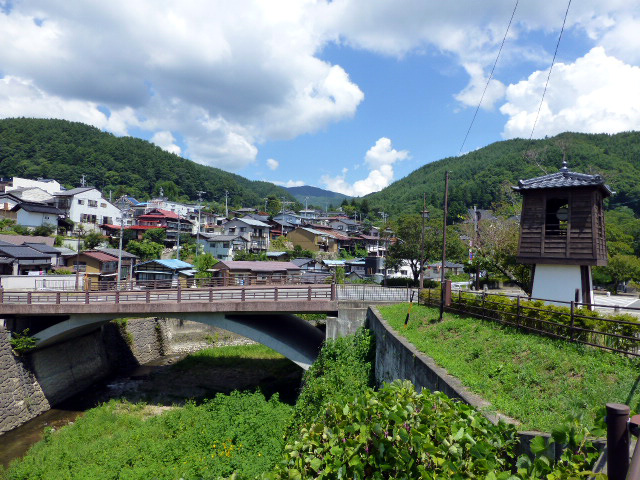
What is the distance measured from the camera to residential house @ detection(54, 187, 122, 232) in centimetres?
5675

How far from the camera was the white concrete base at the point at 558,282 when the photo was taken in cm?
1266

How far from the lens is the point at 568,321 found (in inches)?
373

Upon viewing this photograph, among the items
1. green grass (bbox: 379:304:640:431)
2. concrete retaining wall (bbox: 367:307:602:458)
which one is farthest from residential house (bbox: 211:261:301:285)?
green grass (bbox: 379:304:640:431)

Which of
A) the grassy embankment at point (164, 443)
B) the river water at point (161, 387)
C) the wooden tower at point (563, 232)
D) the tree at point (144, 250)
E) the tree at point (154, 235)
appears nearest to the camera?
the grassy embankment at point (164, 443)

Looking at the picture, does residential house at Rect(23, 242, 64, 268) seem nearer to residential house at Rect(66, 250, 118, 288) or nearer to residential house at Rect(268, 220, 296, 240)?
residential house at Rect(66, 250, 118, 288)

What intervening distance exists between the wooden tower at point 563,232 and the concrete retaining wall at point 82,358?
75.8ft

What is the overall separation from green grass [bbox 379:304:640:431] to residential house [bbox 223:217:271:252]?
50.1 metres

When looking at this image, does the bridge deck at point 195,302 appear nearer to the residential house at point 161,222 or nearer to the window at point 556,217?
the window at point 556,217

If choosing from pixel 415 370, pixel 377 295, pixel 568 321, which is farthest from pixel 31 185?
pixel 568 321

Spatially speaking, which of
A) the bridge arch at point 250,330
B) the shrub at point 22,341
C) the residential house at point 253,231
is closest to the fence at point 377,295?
the bridge arch at point 250,330

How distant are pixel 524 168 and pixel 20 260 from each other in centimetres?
9842

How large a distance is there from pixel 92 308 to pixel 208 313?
5.95 m

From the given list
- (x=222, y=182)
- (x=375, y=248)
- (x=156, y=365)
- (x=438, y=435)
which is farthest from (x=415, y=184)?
(x=438, y=435)

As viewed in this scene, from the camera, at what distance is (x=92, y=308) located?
1862 centimetres
